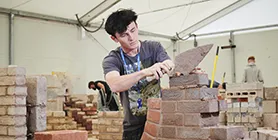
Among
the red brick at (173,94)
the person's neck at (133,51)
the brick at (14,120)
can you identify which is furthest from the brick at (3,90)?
the red brick at (173,94)

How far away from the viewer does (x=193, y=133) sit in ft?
8.63

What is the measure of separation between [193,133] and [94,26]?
8374 mm

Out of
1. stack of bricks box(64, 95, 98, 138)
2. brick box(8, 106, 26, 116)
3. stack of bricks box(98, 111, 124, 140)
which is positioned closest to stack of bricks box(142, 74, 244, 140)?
brick box(8, 106, 26, 116)

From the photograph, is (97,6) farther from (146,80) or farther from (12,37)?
(146,80)

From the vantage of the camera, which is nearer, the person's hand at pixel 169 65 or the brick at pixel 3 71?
the person's hand at pixel 169 65

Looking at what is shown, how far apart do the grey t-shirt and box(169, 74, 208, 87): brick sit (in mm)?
190

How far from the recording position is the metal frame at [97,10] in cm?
950

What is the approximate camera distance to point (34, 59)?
9.43 m

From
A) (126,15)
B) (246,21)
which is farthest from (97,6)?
(126,15)

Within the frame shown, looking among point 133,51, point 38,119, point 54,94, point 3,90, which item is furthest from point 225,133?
point 54,94

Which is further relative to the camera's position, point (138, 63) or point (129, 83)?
point (138, 63)

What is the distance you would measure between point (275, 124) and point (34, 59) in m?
5.89

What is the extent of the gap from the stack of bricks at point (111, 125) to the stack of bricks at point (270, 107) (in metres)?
2.69

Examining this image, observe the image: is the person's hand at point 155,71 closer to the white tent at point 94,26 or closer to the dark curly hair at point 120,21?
the dark curly hair at point 120,21
